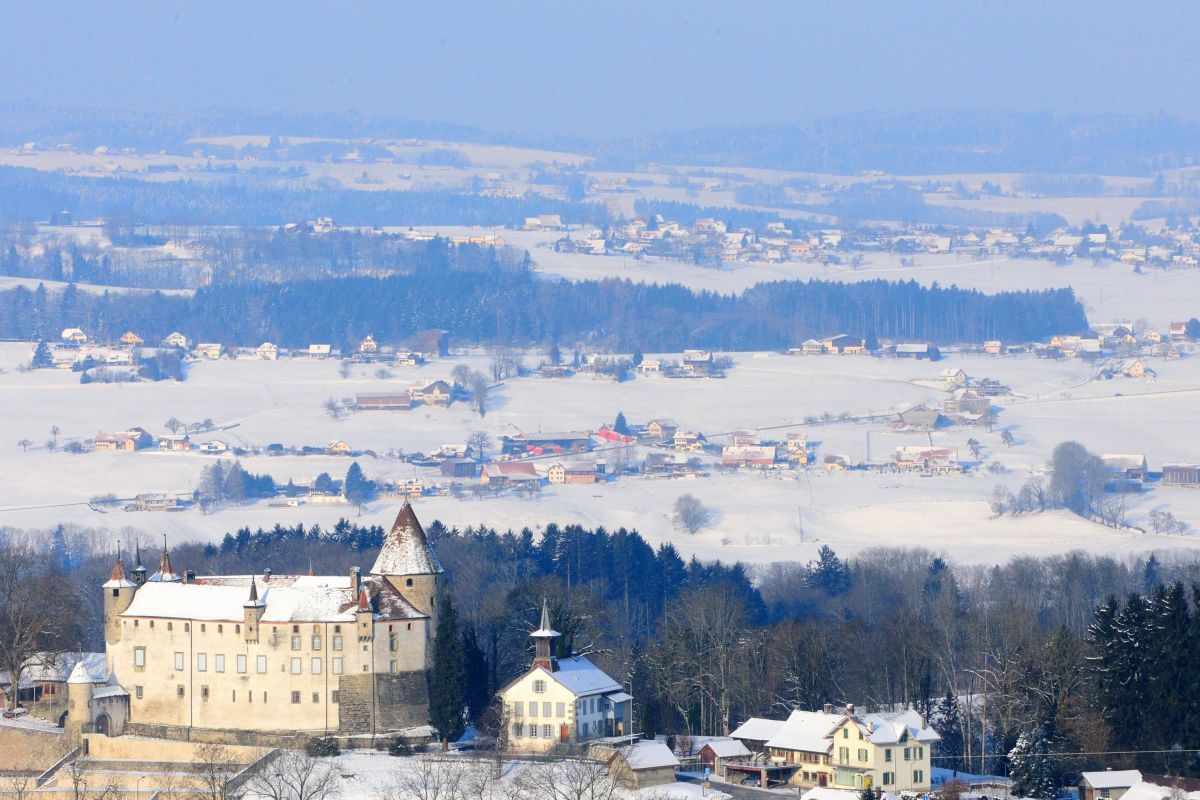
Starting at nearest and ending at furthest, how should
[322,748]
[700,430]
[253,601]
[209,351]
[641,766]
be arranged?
1. [641,766]
2. [322,748]
3. [253,601]
4. [700,430]
5. [209,351]

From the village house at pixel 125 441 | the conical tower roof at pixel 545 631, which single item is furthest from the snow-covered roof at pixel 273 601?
the village house at pixel 125 441

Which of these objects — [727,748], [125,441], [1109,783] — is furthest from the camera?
[125,441]

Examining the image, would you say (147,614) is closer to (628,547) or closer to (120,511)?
(628,547)

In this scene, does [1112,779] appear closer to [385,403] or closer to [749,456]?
[749,456]

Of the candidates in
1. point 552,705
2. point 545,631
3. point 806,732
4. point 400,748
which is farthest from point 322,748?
point 806,732

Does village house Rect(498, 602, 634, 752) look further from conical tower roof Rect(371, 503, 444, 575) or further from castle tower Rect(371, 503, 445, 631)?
conical tower roof Rect(371, 503, 444, 575)
